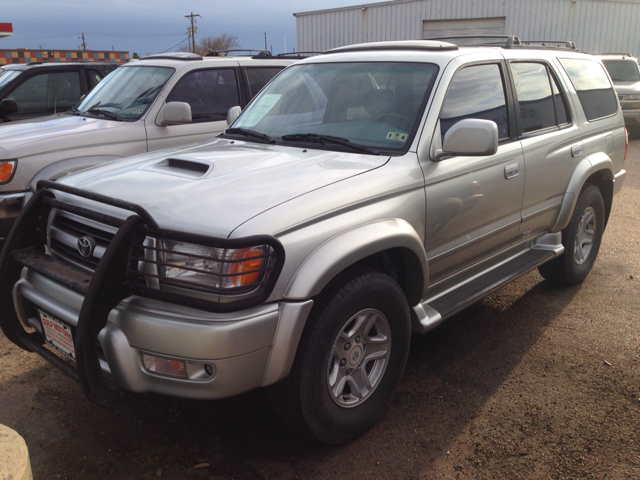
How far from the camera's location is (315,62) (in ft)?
12.9

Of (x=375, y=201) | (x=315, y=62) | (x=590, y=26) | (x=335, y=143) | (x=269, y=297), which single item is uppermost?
(x=590, y=26)

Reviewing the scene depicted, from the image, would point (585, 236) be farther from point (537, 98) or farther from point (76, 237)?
point (76, 237)

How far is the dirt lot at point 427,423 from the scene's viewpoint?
2.67 m

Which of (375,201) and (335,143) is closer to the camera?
(375,201)

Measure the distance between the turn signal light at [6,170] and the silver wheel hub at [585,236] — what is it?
4.65 meters

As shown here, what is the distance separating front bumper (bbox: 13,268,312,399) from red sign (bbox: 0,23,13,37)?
18430mm

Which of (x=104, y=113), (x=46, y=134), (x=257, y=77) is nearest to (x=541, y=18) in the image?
(x=257, y=77)

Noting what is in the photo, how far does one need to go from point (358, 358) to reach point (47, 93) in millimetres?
6603

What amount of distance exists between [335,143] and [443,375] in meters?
1.52

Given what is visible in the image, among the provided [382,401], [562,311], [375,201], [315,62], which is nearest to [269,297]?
[375,201]

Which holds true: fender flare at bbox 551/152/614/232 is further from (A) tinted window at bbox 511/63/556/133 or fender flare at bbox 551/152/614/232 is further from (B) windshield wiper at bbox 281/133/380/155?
(B) windshield wiper at bbox 281/133/380/155

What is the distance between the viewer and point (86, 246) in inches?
101

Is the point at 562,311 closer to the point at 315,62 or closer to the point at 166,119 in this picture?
the point at 315,62

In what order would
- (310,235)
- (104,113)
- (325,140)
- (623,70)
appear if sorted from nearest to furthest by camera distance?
(310,235)
(325,140)
(104,113)
(623,70)
